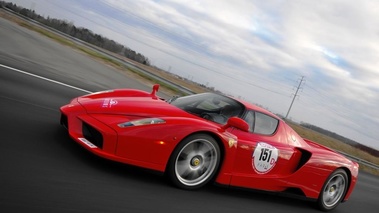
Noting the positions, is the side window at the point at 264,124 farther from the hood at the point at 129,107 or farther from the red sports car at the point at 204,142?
the hood at the point at 129,107

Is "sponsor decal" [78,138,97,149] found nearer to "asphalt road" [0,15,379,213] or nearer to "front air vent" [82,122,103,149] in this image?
"front air vent" [82,122,103,149]

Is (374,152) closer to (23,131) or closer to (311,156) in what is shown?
(311,156)

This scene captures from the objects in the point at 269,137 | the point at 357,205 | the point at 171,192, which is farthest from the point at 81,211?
the point at 357,205

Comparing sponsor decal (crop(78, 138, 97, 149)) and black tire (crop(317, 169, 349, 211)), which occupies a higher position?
black tire (crop(317, 169, 349, 211))

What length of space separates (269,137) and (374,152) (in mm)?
39816

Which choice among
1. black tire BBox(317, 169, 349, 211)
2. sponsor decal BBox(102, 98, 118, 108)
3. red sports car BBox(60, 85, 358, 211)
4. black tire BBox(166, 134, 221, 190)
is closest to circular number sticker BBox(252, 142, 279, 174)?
red sports car BBox(60, 85, 358, 211)

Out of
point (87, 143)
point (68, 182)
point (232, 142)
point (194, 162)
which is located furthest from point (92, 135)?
point (232, 142)

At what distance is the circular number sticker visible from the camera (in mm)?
5113

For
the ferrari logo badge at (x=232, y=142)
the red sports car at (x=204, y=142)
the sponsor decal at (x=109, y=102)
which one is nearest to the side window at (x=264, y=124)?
the red sports car at (x=204, y=142)

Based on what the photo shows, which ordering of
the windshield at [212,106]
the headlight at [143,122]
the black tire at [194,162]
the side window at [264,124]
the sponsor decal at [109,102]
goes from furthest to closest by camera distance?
the side window at [264,124]
the windshield at [212,106]
the sponsor decal at [109,102]
the black tire at [194,162]
the headlight at [143,122]

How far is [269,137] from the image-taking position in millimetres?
5496

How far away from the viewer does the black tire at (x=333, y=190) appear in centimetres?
613

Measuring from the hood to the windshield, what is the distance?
29cm

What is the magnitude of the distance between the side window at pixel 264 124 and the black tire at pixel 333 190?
131cm
